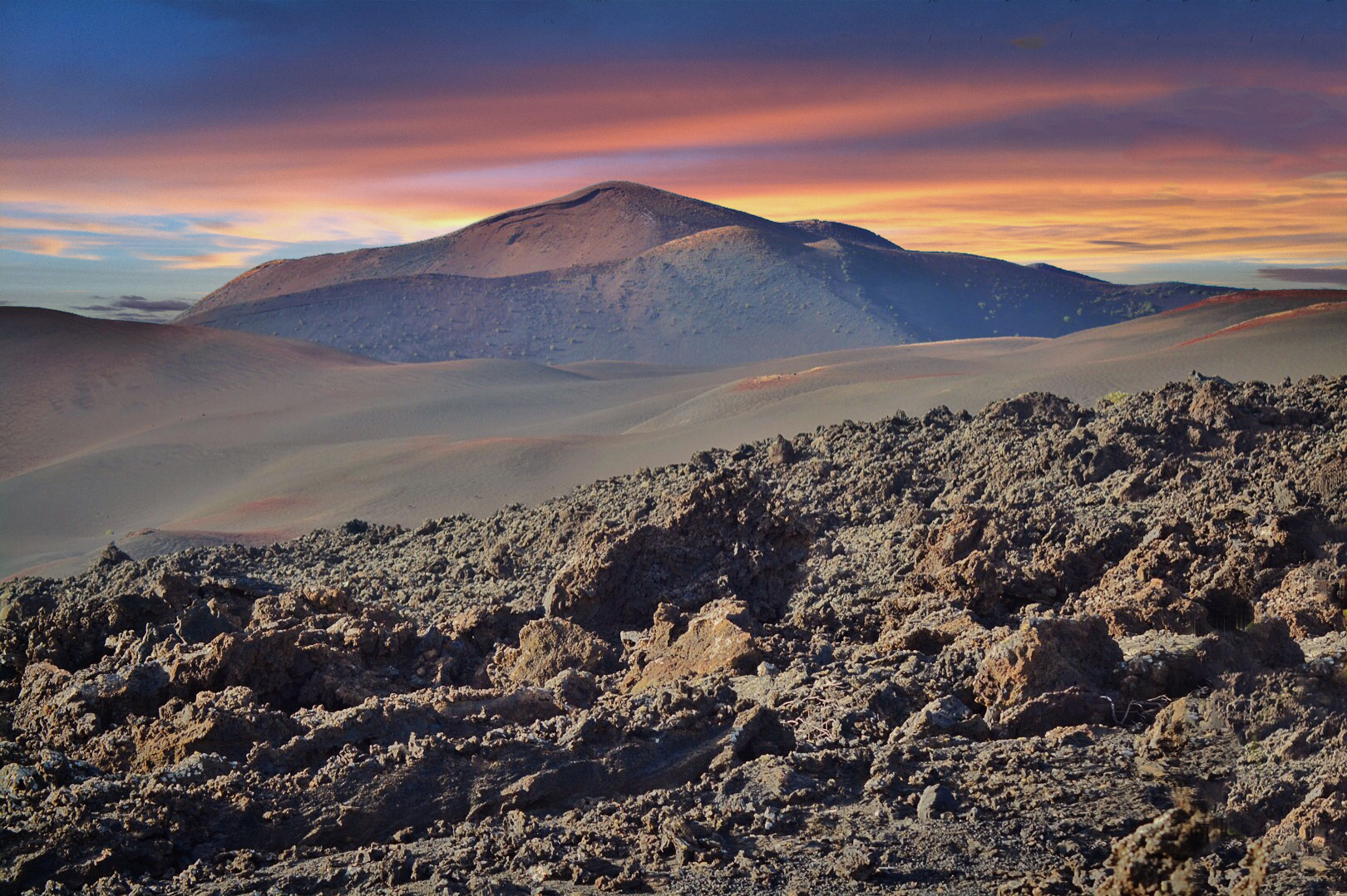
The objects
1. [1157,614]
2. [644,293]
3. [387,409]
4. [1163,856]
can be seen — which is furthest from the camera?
[644,293]

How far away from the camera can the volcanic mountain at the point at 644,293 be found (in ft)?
291

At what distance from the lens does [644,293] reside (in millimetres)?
96375

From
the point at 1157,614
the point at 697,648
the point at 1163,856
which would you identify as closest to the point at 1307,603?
the point at 1157,614

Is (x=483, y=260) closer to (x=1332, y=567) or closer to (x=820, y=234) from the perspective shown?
(x=820, y=234)

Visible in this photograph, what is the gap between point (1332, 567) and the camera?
678 cm

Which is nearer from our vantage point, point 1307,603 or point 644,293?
point 1307,603

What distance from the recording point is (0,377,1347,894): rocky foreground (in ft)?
12.6

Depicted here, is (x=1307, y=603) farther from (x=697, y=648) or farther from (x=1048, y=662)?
(x=697, y=648)

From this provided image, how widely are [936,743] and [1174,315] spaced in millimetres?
39804

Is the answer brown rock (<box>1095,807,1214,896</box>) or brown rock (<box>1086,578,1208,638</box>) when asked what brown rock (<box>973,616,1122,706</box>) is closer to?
brown rock (<box>1086,578,1208,638</box>)

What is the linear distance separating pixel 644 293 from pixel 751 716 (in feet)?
304

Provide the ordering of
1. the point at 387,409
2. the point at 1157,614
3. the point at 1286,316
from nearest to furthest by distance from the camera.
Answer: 1. the point at 1157,614
2. the point at 1286,316
3. the point at 387,409

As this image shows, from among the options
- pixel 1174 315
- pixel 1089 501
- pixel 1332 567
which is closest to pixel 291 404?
pixel 1174 315

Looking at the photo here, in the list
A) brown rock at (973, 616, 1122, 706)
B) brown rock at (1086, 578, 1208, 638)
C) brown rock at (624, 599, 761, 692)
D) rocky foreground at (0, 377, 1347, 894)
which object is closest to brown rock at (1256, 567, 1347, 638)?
rocky foreground at (0, 377, 1347, 894)
